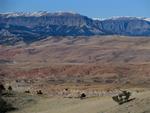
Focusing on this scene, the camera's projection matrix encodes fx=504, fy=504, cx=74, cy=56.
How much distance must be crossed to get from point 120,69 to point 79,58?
237 ft

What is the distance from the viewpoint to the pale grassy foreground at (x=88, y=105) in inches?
1202

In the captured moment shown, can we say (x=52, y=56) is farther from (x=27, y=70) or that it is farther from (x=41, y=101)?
(x=41, y=101)

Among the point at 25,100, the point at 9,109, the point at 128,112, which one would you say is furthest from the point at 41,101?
the point at 128,112

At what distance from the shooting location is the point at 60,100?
152 feet

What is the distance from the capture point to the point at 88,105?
3969cm

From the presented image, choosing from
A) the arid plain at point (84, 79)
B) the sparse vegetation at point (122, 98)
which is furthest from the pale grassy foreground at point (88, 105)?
the sparse vegetation at point (122, 98)

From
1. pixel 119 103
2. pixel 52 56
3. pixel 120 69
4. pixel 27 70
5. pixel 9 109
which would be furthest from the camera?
pixel 52 56

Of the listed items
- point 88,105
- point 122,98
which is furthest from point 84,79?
point 122,98

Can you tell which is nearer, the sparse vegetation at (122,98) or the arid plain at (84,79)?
the sparse vegetation at (122,98)

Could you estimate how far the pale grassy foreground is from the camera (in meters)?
30.5

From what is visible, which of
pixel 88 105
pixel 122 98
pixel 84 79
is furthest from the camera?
pixel 84 79

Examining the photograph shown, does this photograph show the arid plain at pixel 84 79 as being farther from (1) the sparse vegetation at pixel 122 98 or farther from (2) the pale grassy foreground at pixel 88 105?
(1) the sparse vegetation at pixel 122 98

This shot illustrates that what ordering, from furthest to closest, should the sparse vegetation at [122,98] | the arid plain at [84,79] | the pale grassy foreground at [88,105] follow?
1. the arid plain at [84,79]
2. the sparse vegetation at [122,98]
3. the pale grassy foreground at [88,105]

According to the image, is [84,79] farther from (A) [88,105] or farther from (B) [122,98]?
(B) [122,98]
